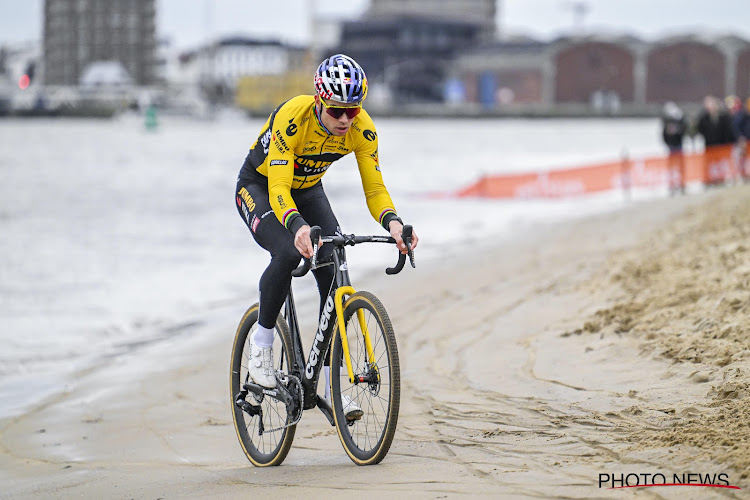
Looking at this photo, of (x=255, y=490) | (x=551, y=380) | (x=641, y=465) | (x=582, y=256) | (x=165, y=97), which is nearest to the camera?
(x=641, y=465)

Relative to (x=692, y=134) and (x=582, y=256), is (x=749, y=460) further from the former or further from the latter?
(x=692, y=134)

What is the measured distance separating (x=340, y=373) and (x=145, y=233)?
15.4 metres

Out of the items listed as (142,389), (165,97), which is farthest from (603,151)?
(165,97)

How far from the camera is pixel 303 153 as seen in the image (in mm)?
5289

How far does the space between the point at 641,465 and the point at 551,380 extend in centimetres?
207

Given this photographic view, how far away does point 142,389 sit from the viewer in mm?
7734

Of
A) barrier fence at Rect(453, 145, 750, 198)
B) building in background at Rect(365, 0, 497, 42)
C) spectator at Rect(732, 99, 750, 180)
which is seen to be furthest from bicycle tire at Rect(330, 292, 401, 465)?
building in background at Rect(365, 0, 497, 42)

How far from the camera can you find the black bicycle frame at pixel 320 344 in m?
4.94

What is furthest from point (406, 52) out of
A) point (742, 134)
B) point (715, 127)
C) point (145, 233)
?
point (145, 233)

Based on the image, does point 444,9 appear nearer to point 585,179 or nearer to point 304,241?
point 585,179

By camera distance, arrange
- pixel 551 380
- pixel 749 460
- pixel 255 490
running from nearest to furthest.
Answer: pixel 749 460 → pixel 255 490 → pixel 551 380

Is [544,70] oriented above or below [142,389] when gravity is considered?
above

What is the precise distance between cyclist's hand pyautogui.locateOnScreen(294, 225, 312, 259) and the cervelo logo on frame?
1712mm

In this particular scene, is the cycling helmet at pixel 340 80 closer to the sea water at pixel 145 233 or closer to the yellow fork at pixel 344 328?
the yellow fork at pixel 344 328
